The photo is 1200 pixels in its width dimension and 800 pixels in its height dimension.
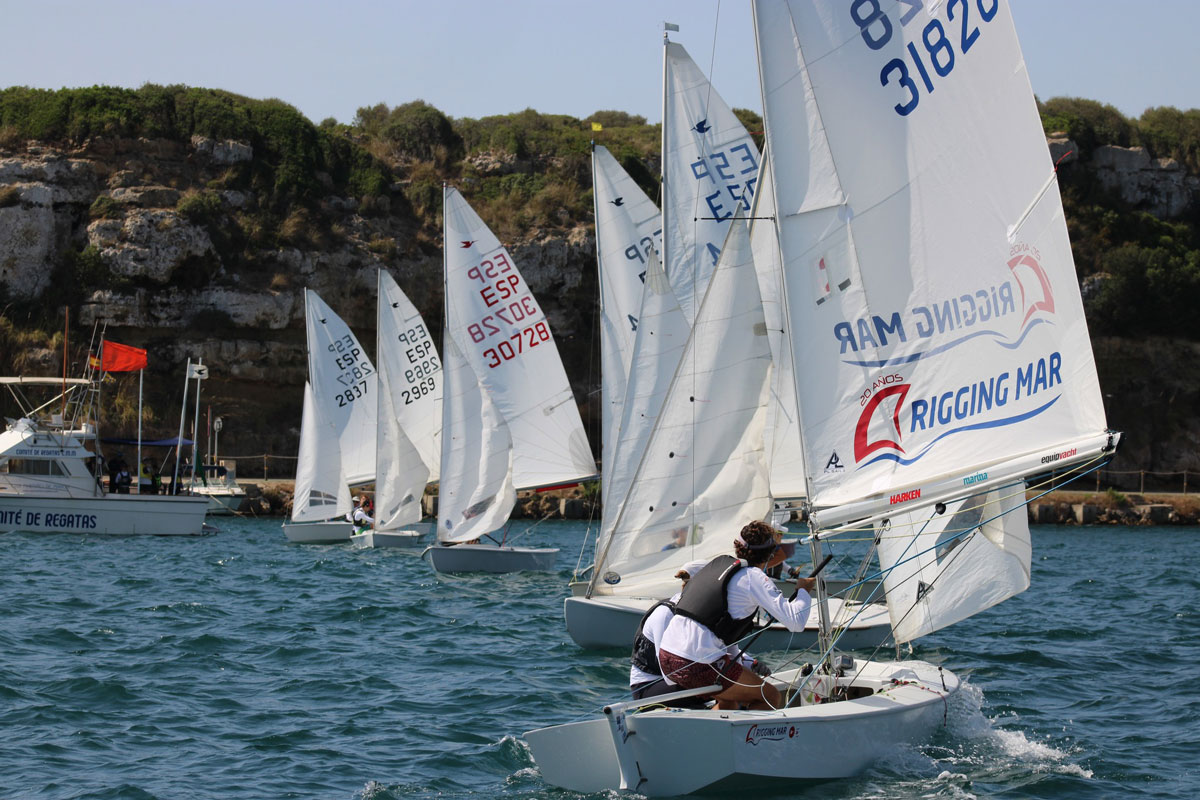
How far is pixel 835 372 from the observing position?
805 centimetres

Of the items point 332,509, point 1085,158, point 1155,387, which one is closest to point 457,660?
point 332,509

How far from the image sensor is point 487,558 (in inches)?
808

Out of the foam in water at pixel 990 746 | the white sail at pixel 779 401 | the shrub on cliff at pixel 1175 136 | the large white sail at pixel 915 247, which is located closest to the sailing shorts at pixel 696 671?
the large white sail at pixel 915 247

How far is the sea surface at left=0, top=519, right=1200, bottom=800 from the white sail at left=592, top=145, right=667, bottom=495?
3.76m

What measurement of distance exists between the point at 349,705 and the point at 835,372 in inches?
189

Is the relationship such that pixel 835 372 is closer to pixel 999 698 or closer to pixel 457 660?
pixel 999 698

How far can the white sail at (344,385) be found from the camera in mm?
29594

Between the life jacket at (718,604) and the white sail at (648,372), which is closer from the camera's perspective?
the life jacket at (718,604)

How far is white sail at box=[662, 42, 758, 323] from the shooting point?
1587 centimetres

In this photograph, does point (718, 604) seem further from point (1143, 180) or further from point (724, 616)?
point (1143, 180)

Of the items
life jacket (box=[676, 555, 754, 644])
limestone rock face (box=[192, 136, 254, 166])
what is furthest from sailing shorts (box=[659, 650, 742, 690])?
limestone rock face (box=[192, 136, 254, 166])

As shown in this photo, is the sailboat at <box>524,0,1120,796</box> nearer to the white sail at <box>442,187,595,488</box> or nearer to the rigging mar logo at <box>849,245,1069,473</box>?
the rigging mar logo at <box>849,245,1069,473</box>

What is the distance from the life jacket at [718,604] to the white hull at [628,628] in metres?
4.81

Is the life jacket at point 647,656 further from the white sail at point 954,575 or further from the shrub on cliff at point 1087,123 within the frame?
the shrub on cliff at point 1087,123
